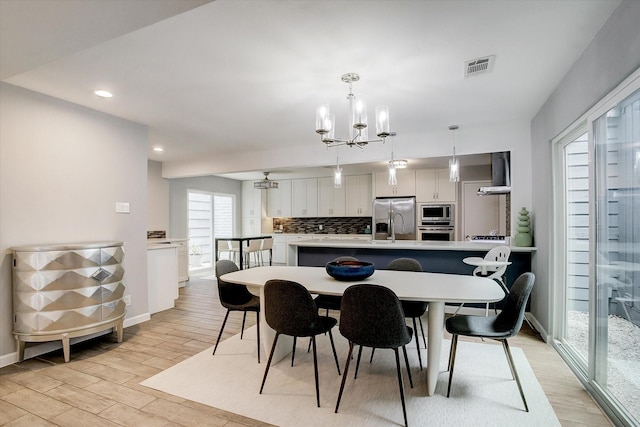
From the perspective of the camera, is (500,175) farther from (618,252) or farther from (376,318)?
(376,318)

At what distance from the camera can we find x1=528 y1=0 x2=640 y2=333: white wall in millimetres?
1721

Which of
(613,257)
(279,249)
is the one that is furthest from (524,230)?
(279,249)

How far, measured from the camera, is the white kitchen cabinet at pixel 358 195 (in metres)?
7.68

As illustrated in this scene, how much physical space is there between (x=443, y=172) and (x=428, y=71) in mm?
4535

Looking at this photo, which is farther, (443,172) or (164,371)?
(443,172)

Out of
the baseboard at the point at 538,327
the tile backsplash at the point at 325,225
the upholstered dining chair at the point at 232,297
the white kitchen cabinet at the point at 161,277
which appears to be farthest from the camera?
the tile backsplash at the point at 325,225

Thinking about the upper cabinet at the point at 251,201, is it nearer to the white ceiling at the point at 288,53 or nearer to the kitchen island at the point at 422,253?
the kitchen island at the point at 422,253

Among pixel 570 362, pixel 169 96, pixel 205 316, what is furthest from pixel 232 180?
pixel 570 362

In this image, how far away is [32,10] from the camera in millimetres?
1525

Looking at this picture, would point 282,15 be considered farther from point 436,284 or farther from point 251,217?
point 251,217

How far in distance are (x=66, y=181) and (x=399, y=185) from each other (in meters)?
5.76

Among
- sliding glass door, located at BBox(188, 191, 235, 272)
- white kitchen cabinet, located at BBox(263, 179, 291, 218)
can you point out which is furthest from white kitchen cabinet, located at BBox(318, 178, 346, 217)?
sliding glass door, located at BBox(188, 191, 235, 272)

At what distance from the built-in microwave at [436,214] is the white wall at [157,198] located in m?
5.27

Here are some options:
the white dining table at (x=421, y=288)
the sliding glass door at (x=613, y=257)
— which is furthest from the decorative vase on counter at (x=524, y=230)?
the white dining table at (x=421, y=288)
